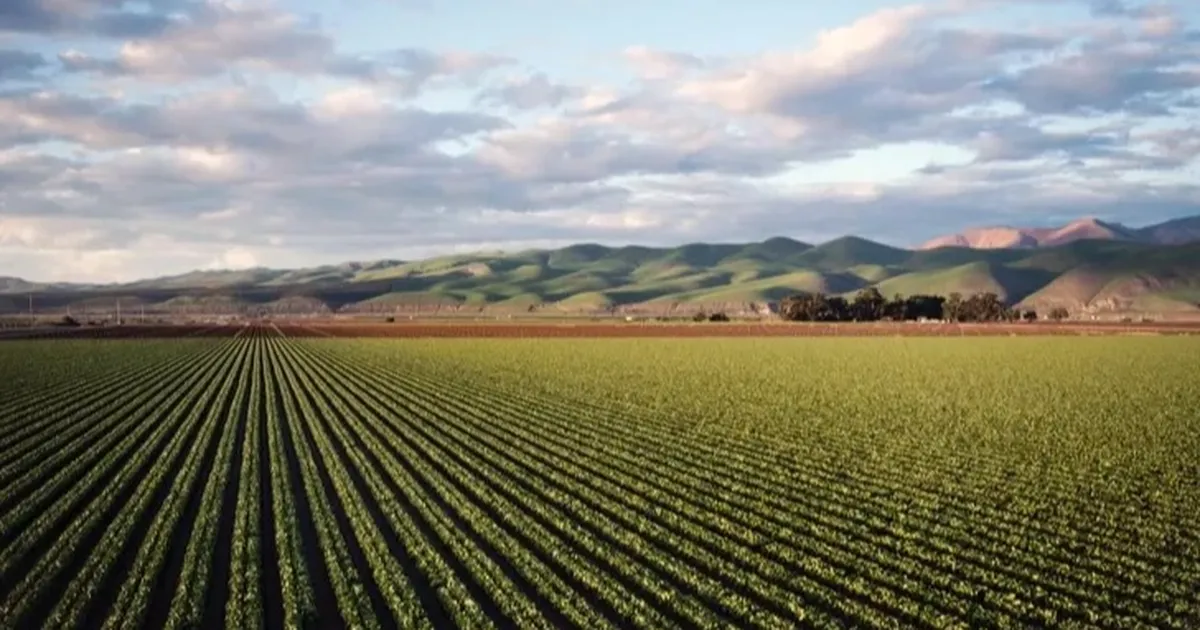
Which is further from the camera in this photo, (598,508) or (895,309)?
(895,309)

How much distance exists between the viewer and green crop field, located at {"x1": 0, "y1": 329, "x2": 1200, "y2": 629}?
48.2 ft

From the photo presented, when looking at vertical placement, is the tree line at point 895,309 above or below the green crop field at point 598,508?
above

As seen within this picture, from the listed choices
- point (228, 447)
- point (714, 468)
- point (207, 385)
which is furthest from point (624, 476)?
point (207, 385)

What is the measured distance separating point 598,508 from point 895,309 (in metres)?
147

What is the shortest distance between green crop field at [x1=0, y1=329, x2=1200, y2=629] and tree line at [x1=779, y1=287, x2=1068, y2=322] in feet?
366

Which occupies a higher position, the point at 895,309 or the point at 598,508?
the point at 895,309

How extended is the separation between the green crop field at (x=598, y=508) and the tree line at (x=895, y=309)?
111647mm

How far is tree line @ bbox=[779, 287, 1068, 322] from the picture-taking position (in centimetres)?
15512

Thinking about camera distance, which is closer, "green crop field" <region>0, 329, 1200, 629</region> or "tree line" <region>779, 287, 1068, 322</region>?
"green crop field" <region>0, 329, 1200, 629</region>

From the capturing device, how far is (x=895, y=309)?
527 ft

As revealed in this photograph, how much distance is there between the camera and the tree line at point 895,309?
155125 mm

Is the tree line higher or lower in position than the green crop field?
higher

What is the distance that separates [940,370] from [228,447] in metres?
43.1

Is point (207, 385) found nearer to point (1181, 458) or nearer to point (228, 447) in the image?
point (228, 447)
